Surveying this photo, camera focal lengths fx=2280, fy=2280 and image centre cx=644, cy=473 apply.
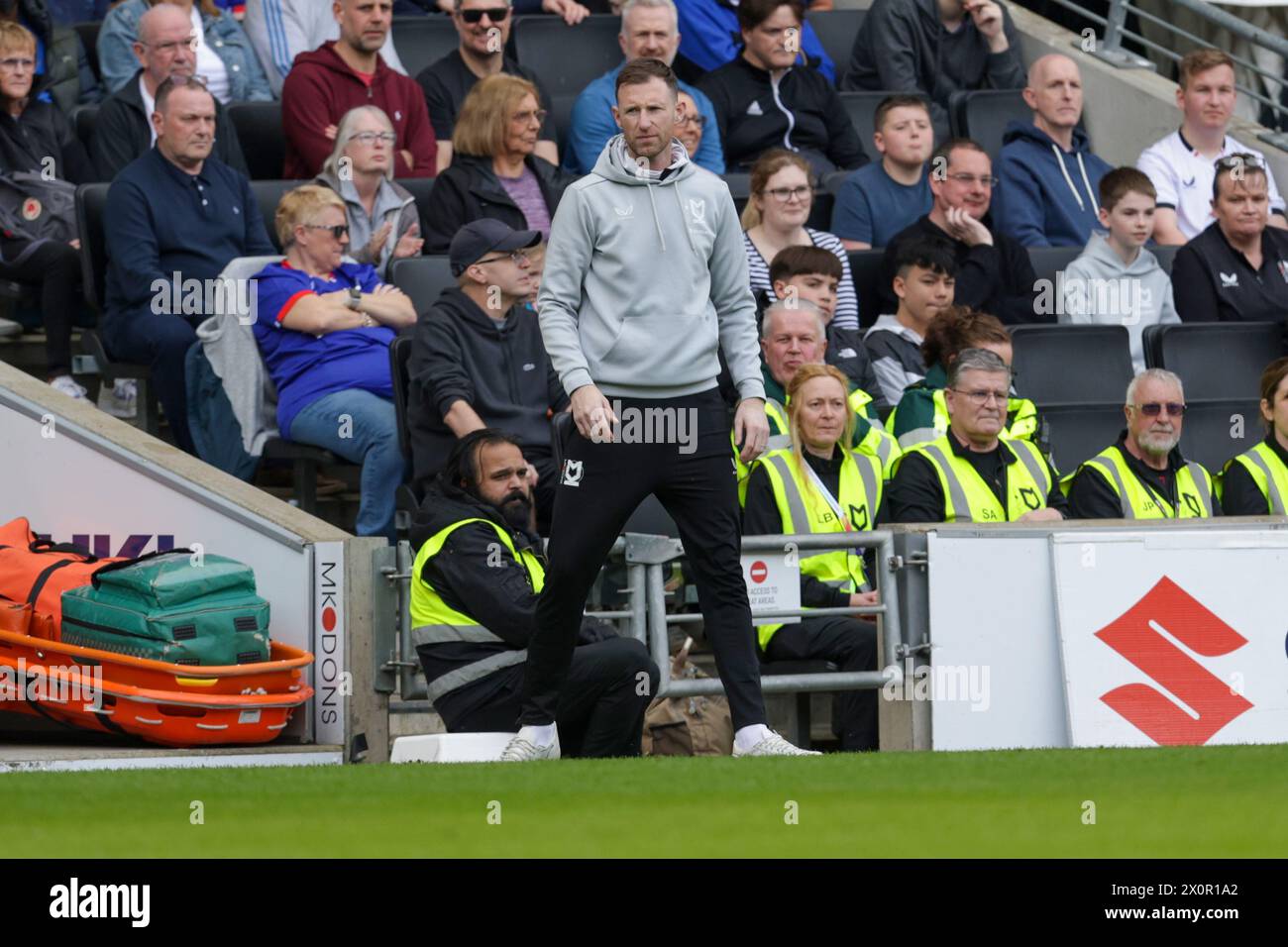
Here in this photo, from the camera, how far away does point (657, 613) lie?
873cm

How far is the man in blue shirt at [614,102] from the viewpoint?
12289 millimetres

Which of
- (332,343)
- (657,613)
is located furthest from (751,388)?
(332,343)

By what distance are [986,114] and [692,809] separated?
8.49 meters

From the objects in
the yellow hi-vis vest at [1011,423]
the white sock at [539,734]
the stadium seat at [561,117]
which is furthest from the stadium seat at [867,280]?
the white sock at [539,734]

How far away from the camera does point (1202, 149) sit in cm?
1320

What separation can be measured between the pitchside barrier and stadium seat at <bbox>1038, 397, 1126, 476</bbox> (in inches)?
150

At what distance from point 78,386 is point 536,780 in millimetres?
5355

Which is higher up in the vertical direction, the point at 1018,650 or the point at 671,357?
the point at 671,357

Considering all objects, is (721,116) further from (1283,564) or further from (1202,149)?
(1283,564)

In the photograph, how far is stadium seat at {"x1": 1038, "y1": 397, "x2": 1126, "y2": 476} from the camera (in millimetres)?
11086

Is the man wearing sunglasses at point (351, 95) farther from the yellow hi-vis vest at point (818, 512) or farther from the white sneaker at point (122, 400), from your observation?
the yellow hi-vis vest at point (818, 512)

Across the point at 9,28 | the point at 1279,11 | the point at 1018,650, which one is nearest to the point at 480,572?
the point at 1018,650

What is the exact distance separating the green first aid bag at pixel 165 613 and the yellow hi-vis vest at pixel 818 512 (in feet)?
7.64
